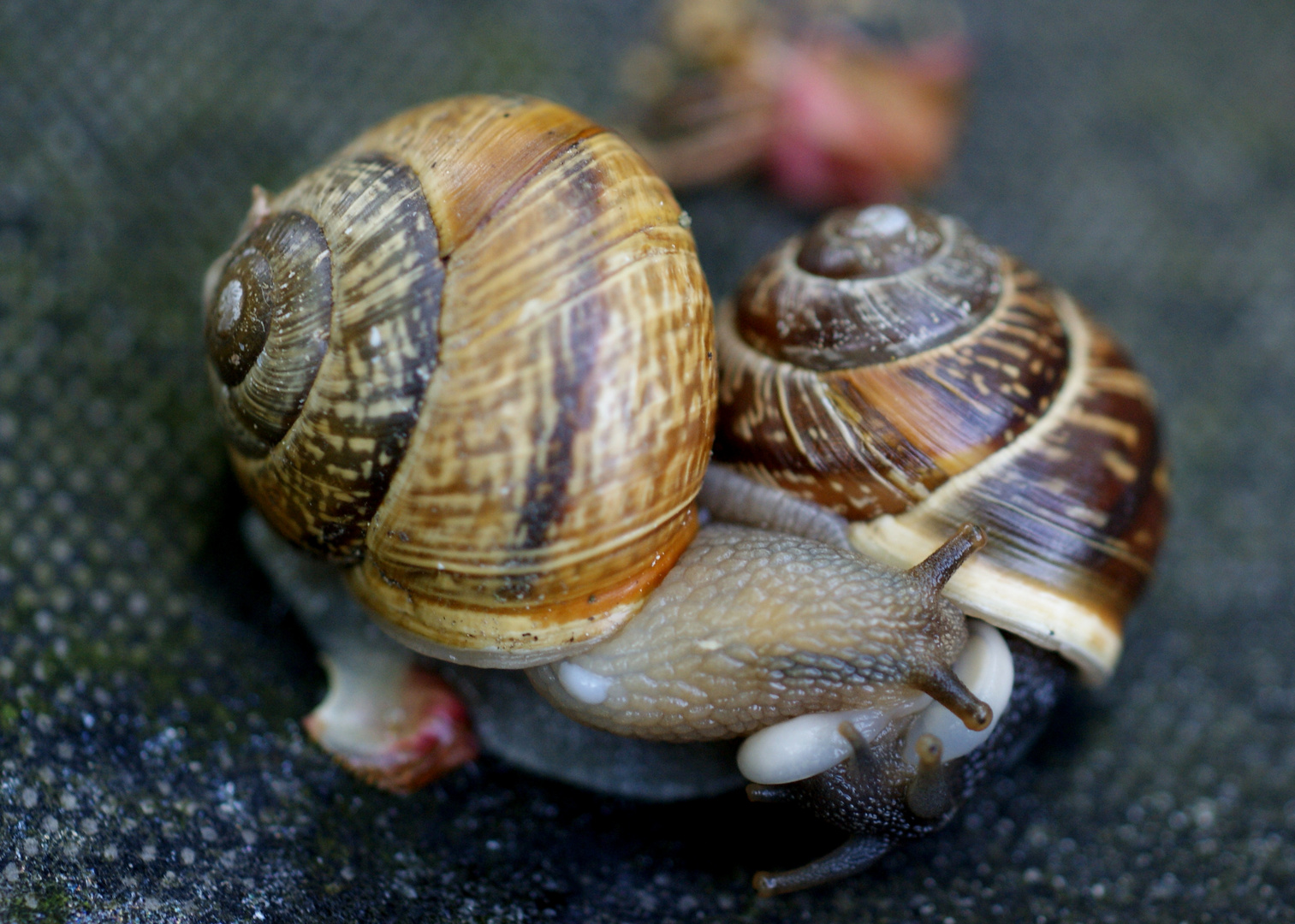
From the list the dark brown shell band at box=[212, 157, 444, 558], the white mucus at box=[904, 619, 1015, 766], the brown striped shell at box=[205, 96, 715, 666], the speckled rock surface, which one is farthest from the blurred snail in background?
the white mucus at box=[904, 619, 1015, 766]

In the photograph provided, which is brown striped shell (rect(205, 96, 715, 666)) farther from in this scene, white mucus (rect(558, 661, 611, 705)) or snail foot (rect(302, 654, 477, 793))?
snail foot (rect(302, 654, 477, 793))

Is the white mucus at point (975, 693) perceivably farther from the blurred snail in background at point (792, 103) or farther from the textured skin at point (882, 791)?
the blurred snail in background at point (792, 103)

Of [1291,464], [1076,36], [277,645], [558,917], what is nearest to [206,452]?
[277,645]

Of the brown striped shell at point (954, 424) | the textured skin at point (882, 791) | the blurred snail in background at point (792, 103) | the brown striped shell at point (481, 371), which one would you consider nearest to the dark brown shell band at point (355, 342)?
the brown striped shell at point (481, 371)

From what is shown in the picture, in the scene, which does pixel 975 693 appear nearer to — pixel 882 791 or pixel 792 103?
pixel 882 791

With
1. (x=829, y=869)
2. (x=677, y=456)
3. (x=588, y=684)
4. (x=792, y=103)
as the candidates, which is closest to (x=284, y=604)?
(x=588, y=684)

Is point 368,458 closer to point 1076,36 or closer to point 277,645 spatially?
point 277,645
